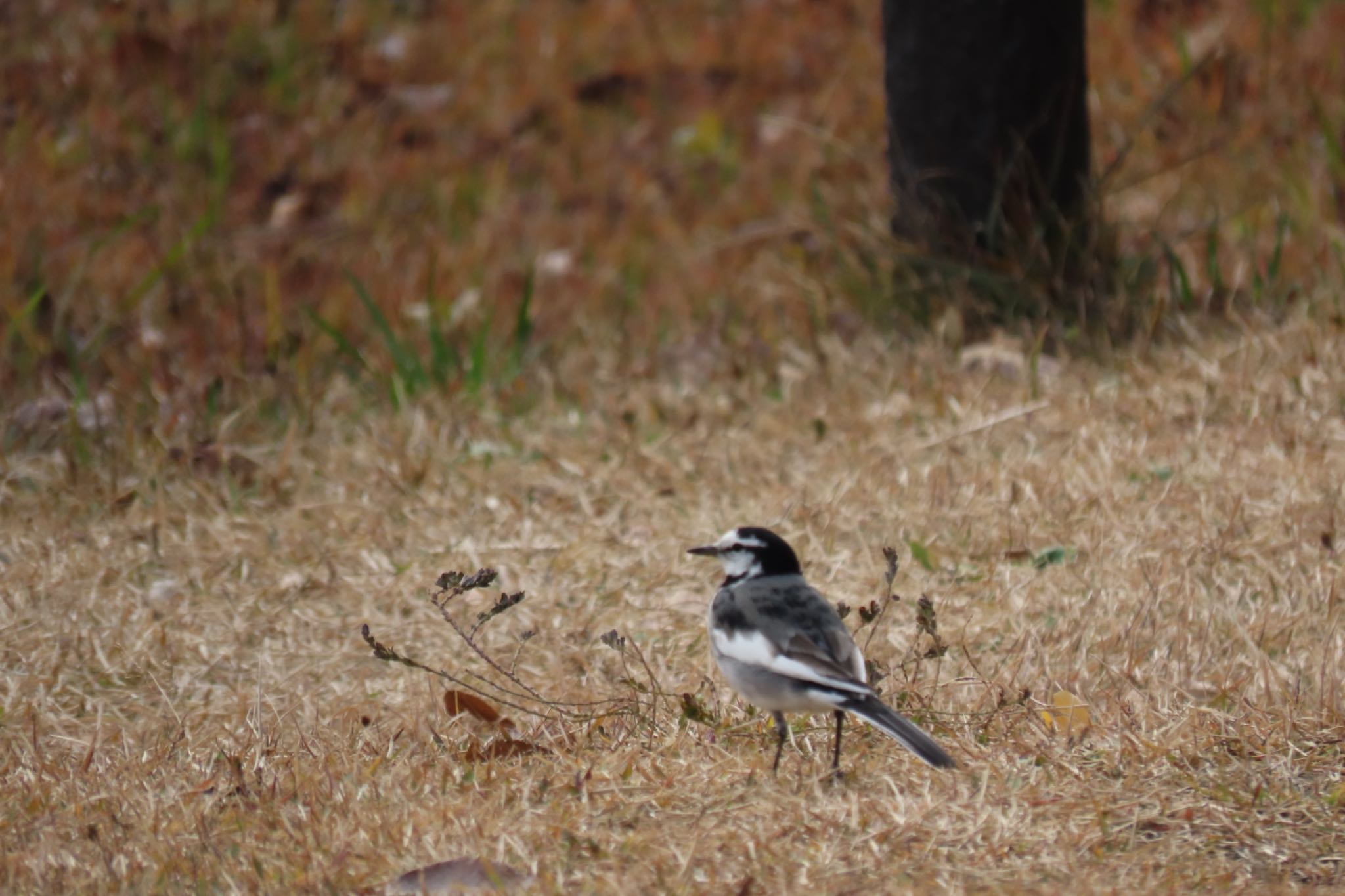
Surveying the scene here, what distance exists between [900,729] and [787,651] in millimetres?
254


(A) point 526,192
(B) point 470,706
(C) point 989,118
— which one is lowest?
(A) point 526,192

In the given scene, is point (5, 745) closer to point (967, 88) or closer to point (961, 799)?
point (961, 799)

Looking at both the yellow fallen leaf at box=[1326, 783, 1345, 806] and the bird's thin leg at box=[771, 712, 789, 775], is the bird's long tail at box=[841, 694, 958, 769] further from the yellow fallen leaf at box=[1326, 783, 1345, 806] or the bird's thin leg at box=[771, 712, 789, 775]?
the yellow fallen leaf at box=[1326, 783, 1345, 806]

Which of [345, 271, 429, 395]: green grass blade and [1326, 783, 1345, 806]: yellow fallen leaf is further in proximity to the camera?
[345, 271, 429, 395]: green grass blade

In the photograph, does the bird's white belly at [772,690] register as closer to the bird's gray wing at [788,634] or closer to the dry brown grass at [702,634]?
the bird's gray wing at [788,634]

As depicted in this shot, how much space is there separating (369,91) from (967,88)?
136 inches

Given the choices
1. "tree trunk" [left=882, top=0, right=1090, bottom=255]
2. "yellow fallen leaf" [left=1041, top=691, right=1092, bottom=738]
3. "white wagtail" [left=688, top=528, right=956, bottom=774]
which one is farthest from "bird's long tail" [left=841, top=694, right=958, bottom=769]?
"tree trunk" [left=882, top=0, right=1090, bottom=255]

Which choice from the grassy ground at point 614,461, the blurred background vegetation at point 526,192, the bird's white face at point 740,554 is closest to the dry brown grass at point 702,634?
the grassy ground at point 614,461

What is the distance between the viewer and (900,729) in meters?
2.38

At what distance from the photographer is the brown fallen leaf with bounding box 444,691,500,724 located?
3.03 m

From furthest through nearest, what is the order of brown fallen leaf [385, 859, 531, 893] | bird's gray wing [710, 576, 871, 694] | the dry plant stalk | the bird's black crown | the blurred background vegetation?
the blurred background vegetation → the bird's black crown → the dry plant stalk → bird's gray wing [710, 576, 871, 694] → brown fallen leaf [385, 859, 531, 893]

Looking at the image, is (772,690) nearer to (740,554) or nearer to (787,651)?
(787,651)

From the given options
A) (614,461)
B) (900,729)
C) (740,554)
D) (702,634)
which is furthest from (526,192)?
(900,729)

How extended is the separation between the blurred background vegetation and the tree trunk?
16 cm
